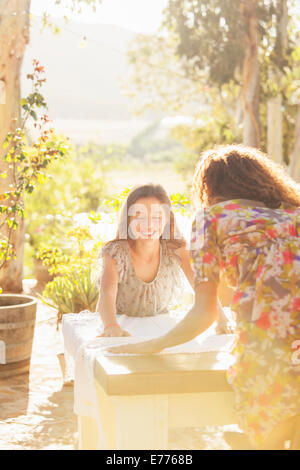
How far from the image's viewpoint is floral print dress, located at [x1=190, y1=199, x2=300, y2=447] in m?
1.84

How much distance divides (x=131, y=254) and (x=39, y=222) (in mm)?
7787

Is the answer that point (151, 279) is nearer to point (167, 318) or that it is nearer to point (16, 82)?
point (167, 318)

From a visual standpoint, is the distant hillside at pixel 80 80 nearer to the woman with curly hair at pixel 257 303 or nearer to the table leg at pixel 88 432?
the table leg at pixel 88 432

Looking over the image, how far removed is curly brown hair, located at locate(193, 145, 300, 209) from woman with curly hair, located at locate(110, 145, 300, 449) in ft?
0.19

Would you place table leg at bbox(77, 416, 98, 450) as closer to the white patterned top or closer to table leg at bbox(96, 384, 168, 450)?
table leg at bbox(96, 384, 168, 450)

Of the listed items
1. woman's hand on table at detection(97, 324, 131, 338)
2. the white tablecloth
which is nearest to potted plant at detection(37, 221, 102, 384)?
the white tablecloth

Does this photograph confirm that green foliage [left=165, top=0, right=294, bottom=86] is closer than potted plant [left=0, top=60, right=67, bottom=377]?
No

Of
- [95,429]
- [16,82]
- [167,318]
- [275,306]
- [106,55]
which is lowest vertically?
[95,429]

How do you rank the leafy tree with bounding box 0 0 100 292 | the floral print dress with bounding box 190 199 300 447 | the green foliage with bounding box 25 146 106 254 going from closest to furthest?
1. the floral print dress with bounding box 190 199 300 447
2. the leafy tree with bounding box 0 0 100 292
3. the green foliage with bounding box 25 146 106 254

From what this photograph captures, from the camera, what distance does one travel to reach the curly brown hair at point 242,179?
1.97m

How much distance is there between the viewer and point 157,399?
195 cm

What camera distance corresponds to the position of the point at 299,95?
406 inches

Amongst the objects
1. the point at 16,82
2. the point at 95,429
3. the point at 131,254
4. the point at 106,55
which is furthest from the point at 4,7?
the point at 106,55

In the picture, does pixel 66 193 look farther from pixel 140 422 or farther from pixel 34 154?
pixel 140 422
